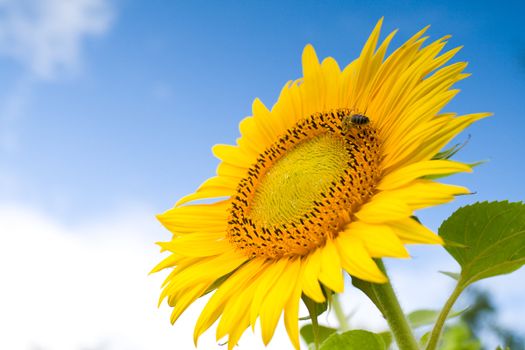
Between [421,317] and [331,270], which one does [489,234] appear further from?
[421,317]

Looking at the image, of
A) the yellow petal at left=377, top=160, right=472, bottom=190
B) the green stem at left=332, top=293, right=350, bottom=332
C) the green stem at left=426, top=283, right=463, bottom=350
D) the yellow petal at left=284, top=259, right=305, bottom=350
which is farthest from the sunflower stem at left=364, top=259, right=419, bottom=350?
the green stem at left=332, top=293, right=350, bottom=332

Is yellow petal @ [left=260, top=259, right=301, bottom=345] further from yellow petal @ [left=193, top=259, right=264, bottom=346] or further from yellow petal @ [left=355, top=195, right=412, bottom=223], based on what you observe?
yellow petal @ [left=355, top=195, right=412, bottom=223]

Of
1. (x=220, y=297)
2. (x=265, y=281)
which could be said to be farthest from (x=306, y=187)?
(x=220, y=297)

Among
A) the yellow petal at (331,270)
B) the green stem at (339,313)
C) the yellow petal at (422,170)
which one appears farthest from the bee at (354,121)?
the green stem at (339,313)

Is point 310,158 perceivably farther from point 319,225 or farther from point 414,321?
point 414,321

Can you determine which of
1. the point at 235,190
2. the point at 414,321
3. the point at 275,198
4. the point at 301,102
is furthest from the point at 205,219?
the point at 414,321

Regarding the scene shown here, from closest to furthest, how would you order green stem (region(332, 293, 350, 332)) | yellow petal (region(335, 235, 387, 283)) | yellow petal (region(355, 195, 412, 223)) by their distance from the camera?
yellow petal (region(335, 235, 387, 283)) → yellow petal (region(355, 195, 412, 223)) → green stem (region(332, 293, 350, 332))
